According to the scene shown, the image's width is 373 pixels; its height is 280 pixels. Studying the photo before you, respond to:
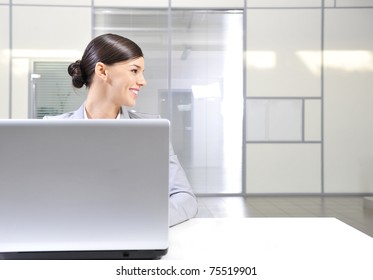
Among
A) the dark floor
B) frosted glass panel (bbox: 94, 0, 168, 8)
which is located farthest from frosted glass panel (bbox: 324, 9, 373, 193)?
frosted glass panel (bbox: 94, 0, 168, 8)

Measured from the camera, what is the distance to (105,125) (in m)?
1.09

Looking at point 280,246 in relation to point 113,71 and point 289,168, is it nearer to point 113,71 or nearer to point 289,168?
point 113,71

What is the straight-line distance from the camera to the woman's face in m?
1.88

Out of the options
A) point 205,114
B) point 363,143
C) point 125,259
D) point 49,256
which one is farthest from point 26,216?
point 363,143

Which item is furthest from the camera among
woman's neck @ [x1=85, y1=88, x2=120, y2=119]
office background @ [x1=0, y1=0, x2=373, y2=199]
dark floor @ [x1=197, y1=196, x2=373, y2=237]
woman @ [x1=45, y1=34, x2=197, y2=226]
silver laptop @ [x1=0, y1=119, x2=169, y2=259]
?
office background @ [x1=0, y1=0, x2=373, y2=199]

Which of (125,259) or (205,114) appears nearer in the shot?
(125,259)

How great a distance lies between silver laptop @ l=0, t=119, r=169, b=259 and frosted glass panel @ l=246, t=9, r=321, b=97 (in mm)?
6504

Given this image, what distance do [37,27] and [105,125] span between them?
670 cm

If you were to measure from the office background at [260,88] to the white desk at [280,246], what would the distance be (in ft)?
18.9

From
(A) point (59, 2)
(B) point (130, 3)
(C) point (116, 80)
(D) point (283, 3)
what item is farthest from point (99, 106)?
(D) point (283, 3)

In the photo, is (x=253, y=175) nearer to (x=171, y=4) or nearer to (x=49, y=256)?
(x=171, y=4)

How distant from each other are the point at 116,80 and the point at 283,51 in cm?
595

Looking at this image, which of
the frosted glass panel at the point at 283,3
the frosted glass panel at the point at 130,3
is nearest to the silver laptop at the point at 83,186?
the frosted glass panel at the point at 130,3

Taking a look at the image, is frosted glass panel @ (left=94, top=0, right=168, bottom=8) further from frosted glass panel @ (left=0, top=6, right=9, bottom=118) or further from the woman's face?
the woman's face
